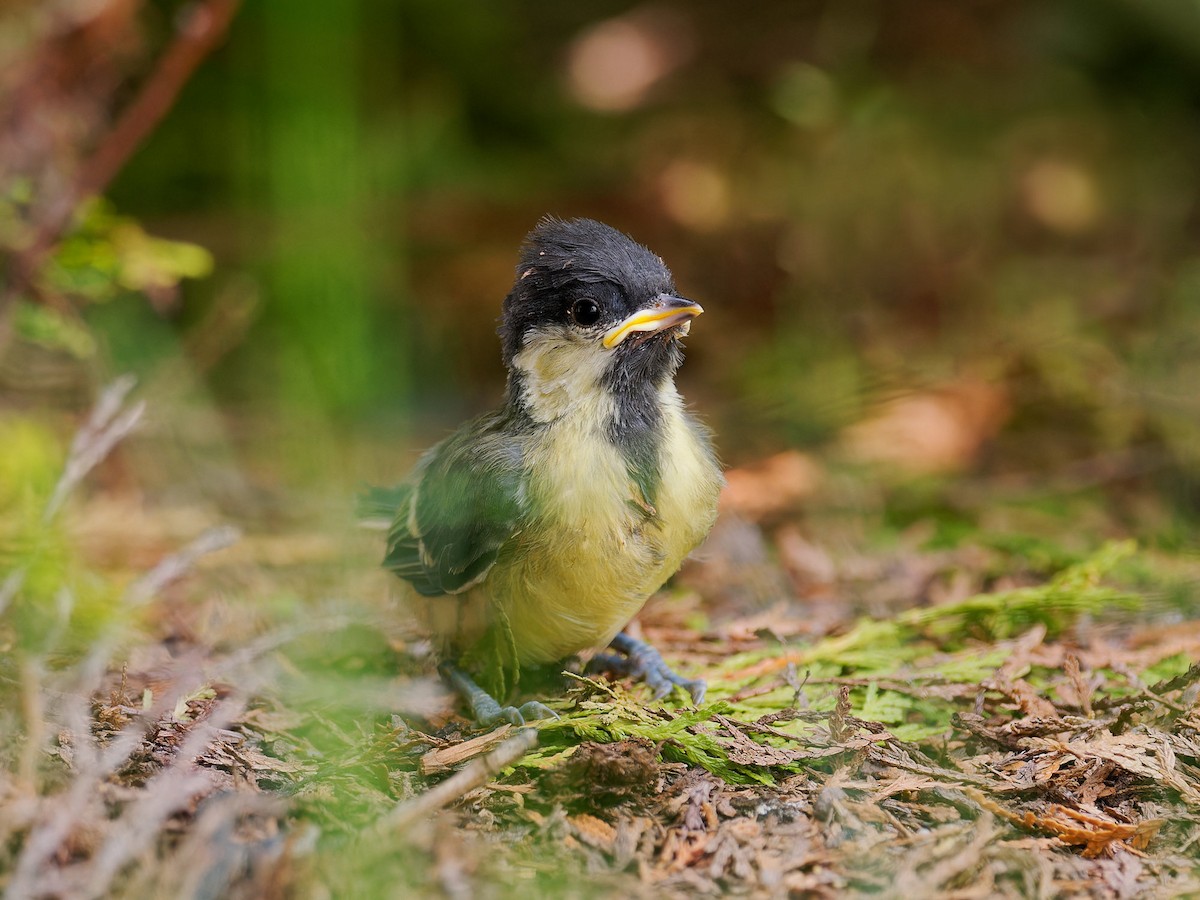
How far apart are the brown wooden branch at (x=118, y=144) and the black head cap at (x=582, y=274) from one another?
1.37 m

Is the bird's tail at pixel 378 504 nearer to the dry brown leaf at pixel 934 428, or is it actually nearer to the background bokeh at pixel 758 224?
the background bokeh at pixel 758 224

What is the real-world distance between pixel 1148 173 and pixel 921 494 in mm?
3082

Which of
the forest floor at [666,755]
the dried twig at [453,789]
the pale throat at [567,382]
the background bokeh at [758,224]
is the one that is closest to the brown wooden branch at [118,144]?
the background bokeh at [758,224]

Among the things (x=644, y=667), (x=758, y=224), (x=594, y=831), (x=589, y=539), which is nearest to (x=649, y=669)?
(x=644, y=667)

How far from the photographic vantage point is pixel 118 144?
11.7 ft

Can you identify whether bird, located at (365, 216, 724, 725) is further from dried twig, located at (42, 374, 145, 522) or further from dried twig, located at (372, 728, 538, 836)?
dried twig, located at (42, 374, 145, 522)

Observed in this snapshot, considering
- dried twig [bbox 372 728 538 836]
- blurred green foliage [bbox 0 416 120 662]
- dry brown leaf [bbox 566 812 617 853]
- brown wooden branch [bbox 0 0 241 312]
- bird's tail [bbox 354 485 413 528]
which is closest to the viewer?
dried twig [bbox 372 728 538 836]

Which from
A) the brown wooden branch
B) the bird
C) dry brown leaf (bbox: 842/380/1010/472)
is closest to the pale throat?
the bird

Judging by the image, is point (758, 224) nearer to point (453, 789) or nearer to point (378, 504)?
point (378, 504)

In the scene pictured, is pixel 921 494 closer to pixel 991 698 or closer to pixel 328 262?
pixel 991 698

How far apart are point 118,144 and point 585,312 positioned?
1.73 meters

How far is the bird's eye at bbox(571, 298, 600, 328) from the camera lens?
2.82 m

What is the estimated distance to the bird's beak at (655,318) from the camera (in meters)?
2.76

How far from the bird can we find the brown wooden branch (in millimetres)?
1383
